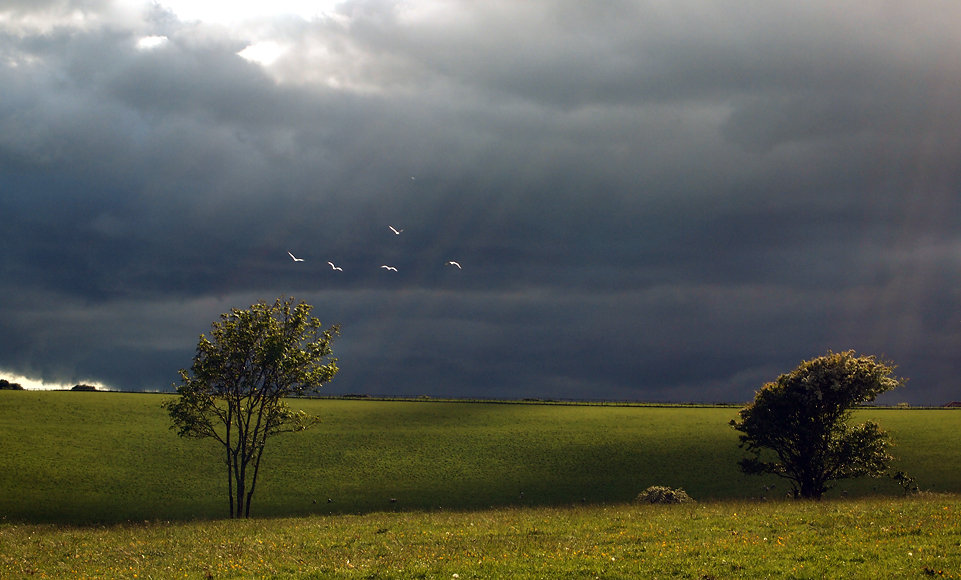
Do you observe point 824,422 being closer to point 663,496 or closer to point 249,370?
point 663,496

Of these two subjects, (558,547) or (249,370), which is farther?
(249,370)

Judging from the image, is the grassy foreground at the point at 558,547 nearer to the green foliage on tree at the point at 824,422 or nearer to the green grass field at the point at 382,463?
the green foliage on tree at the point at 824,422

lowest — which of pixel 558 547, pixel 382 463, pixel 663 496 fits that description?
pixel 382 463

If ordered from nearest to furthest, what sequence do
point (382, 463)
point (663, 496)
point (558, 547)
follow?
1. point (558, 547)
2. point (663, 496)
3. point (382, 463)

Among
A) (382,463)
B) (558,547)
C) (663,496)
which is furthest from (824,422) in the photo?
(382,463)

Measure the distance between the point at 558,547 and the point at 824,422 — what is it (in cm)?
3250

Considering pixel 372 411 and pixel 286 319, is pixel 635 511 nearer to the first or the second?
pixel 286 319

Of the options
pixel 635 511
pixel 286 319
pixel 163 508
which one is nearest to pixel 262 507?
pixel 163 508

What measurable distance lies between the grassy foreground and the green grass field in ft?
74.7

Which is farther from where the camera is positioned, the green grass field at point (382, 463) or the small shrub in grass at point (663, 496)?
the green grass field at point (382, 463)

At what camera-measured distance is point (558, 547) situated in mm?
22141

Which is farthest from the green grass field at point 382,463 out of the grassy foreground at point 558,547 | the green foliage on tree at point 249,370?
the grassy foreground at point 558,547

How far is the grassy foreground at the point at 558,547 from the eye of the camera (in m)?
18.3

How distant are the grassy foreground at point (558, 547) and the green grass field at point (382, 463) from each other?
2278cm
